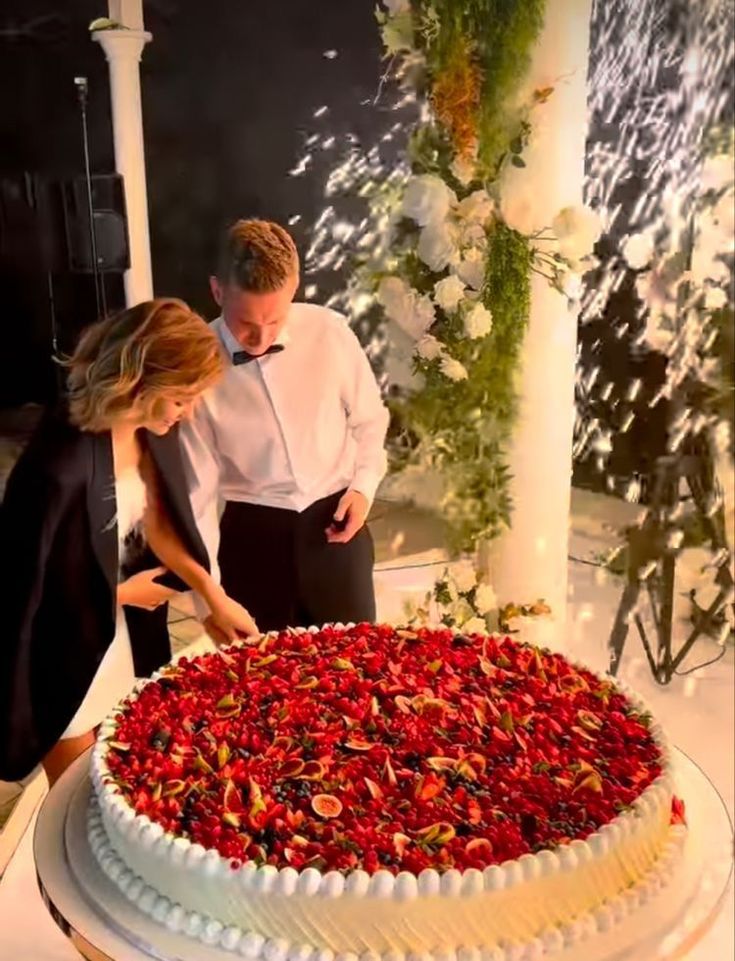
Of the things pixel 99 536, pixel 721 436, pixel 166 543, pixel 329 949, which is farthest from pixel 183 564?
pixel 721 436

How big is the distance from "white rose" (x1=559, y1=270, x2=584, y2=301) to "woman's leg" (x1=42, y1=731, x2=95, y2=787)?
124cm

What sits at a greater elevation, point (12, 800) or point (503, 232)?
point (503, 232)

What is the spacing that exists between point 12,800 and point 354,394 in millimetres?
979

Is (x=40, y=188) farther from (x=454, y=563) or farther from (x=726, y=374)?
(x=726, y=374)

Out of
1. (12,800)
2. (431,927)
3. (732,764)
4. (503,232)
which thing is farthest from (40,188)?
(732,764)

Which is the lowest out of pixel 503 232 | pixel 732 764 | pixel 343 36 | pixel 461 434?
pixel 732 764

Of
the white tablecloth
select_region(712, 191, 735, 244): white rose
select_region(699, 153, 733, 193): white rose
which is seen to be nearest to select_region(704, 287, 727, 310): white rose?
select_region(712, 191, 735, 244): white rose

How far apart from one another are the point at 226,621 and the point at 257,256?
0.69 metres

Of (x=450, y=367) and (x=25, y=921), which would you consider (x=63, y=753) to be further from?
(x=450, y=367)

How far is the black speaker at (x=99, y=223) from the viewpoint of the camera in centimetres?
180

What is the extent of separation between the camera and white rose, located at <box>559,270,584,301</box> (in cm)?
217

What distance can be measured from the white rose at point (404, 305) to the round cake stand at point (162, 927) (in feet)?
3.15

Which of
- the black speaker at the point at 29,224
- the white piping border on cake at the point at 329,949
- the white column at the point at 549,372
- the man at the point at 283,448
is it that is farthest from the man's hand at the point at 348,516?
the white piping border on cake at the point at 329,949

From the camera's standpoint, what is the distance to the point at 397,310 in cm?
211
